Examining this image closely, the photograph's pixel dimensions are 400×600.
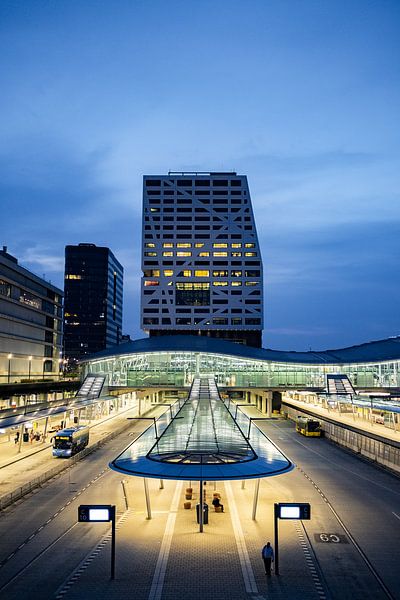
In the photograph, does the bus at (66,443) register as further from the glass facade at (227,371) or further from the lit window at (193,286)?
the lit window at (193,286)

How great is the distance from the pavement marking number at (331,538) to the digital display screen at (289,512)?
523 centimetres

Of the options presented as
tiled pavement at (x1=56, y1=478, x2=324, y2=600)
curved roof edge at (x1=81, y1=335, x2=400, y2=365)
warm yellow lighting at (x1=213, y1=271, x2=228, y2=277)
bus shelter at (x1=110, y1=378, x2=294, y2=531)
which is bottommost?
tiled pavement at (x1=56, y1=478, x2=324, y2=600)

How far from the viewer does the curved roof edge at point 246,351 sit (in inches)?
4050

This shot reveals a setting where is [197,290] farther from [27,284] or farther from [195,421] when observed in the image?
[195,421]

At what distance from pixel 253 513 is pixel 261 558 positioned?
6.16 metres

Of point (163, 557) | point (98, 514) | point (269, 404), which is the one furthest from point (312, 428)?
point (98, 514)

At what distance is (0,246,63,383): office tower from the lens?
9156 cm

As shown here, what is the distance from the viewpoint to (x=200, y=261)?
17162cm

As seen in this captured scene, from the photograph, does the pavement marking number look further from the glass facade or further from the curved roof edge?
the curved roof edge

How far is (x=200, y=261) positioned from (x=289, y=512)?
151 metres

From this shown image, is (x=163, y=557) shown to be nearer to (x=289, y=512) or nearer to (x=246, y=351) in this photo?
(x=289, y=512)

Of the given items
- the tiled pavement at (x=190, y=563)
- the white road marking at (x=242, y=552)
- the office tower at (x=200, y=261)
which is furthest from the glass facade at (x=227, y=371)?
the tiled pavement at (x=190, y=563)

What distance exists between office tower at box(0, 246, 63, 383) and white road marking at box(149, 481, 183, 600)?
5570 cm

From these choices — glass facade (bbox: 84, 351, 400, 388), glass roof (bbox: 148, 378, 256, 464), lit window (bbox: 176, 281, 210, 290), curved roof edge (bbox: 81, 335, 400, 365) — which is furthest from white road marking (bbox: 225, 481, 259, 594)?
lit window (bbox: 176, 281, 210, 290)
